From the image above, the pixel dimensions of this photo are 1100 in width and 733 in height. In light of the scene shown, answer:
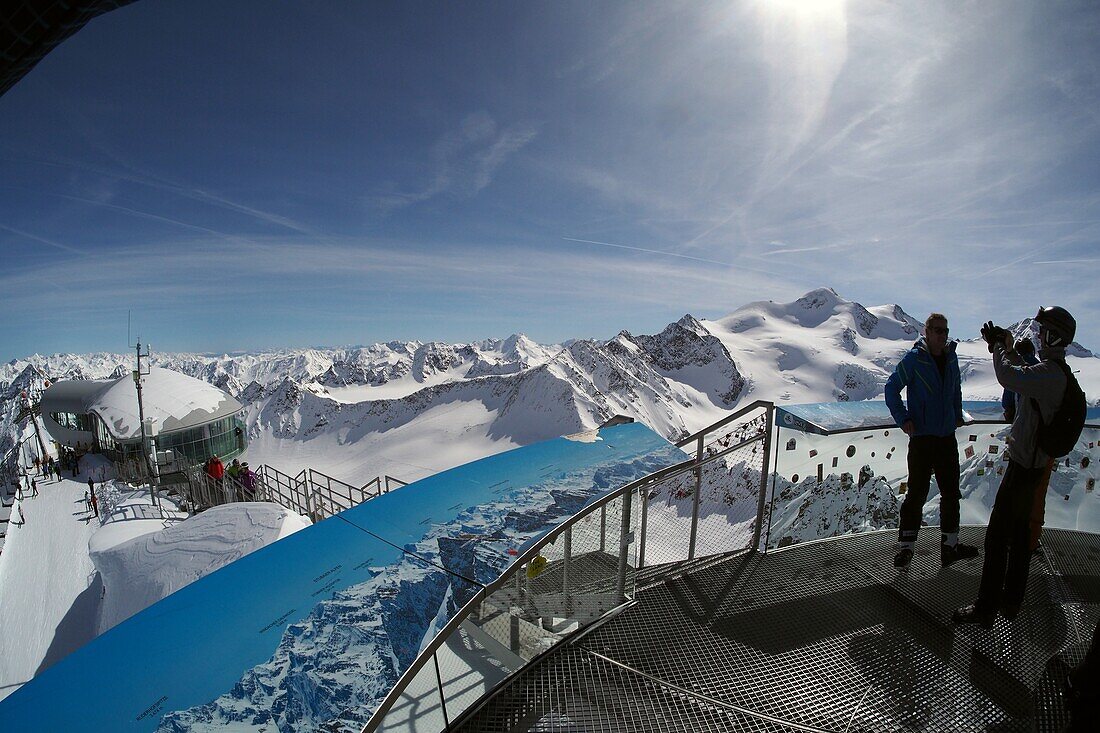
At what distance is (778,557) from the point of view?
3.70 m

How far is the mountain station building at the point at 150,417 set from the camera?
2439 centimetres

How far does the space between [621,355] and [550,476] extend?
191 m

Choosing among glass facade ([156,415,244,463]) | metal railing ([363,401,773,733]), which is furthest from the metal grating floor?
glass facade ([156,415,244,463])

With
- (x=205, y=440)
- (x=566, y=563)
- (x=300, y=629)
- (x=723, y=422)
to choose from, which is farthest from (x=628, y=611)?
(x=205, y=440)

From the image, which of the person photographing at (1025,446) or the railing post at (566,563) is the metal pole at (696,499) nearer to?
the railing post at (566,563)

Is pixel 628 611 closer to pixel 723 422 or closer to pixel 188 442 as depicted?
pixel 723 422

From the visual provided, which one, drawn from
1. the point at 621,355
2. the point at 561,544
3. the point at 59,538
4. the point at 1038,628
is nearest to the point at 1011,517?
the point at 1038,628

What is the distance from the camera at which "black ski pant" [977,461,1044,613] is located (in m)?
2.85

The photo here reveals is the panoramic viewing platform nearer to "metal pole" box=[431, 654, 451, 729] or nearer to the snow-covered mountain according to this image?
"metal pole" box=[431, 654, 451, 729]

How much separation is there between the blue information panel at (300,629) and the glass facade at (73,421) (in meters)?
35.4

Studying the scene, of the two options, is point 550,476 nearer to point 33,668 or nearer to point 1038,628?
point 1038,628

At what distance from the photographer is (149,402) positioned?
25953mm

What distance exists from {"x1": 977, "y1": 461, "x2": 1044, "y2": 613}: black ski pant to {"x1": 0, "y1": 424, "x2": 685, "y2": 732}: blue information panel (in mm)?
2616

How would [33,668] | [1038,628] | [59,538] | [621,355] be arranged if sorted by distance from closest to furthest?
[1038,628]
[33,668]
[59,538]
[621,355]
